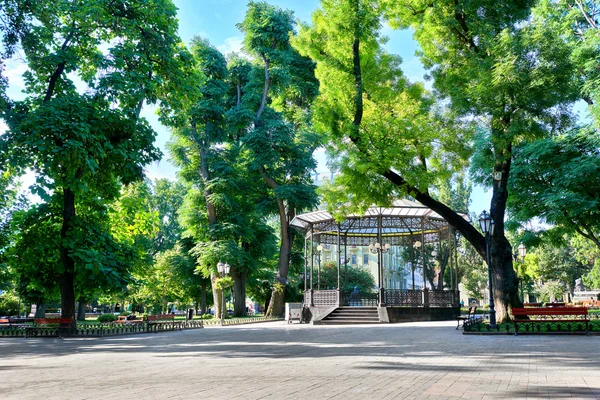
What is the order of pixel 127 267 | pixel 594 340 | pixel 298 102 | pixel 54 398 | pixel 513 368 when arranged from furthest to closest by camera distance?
pixel 298 102
pixel 127 267
pixel 594 340
pixel 513 368
pixel 54 398

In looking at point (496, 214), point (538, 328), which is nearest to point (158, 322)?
point (496, 214)

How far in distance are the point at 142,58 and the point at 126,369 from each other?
12530 millimetres

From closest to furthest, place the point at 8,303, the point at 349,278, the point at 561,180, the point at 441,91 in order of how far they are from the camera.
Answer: the point at 561,180, the point at 441,91, the point at 8,303, the point at 349,278

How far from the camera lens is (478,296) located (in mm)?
51625

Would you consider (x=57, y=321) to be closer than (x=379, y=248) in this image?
Yes

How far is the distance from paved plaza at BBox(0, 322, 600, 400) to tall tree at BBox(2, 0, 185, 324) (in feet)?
17.6

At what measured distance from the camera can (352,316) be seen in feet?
76.7

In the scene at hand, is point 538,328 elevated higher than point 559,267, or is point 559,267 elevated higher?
point 559,267

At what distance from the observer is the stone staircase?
22.9m

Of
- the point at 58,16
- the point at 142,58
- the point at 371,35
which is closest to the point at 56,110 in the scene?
the point at 142,58

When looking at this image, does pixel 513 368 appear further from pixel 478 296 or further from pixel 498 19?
pixel 478 296

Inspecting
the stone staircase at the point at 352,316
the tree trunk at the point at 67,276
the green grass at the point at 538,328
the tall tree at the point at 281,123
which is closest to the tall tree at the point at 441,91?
the green grass at the point at 538,328

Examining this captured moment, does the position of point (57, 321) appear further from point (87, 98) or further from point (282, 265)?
point (282, 265)

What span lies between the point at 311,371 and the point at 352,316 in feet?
53.9
